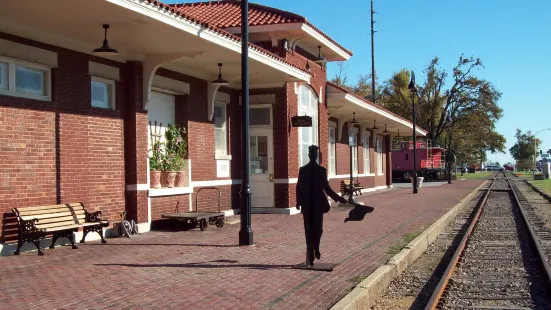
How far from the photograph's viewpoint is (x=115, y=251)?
9.49 metres

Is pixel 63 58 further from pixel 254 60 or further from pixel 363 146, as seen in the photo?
pixel 363 146

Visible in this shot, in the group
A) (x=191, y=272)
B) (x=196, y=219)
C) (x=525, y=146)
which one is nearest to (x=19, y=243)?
(x=191, y=272)

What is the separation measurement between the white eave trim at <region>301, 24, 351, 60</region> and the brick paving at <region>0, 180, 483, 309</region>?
654cm

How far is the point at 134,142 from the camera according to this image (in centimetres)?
1165

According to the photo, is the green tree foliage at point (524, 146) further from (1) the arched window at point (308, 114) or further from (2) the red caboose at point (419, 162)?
(1) the arched window at point (308, 114)

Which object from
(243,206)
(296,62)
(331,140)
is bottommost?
(243,206)

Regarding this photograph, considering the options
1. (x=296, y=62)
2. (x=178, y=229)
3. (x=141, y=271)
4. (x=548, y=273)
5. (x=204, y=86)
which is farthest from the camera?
(x=296, y=62)

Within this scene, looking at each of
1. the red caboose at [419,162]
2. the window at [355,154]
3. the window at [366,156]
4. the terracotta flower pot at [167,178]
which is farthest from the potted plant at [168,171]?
the red caboose at [419,162]

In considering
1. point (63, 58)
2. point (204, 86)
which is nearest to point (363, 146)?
point (204, 86)

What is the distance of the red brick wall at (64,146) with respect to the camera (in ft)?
30.0

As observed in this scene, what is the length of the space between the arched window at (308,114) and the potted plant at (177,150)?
470 cm

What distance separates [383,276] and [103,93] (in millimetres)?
6712

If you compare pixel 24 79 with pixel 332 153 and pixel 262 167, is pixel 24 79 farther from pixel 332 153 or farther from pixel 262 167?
pixel 332 153

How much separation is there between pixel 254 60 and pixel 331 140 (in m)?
11.4
